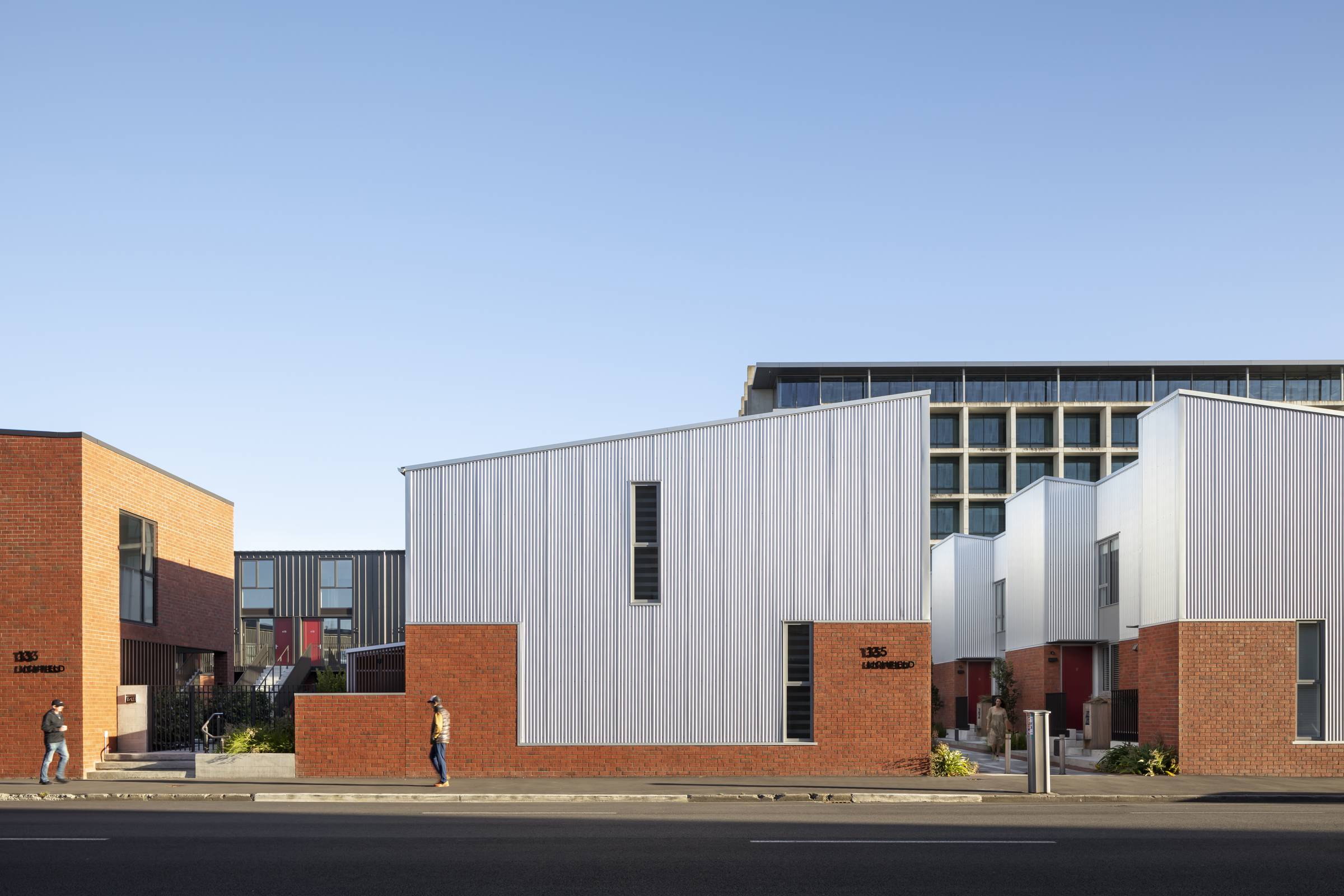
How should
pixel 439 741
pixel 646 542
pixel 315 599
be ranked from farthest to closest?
pixel 315 599, pixel 646 542, pixel 439 741

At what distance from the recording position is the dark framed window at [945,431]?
8394cm

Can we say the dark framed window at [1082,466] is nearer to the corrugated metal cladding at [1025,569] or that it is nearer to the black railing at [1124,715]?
the corrugated metal cladding at [1025,569]

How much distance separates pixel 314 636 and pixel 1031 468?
45.7m

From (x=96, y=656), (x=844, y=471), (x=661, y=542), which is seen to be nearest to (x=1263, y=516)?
(x=844, y=471)

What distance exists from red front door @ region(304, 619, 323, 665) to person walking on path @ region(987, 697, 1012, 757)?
34175 mm

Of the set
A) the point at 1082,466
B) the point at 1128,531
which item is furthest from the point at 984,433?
the point at 1128,531

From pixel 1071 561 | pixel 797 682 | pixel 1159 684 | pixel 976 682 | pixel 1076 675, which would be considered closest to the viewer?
pixel 797 682

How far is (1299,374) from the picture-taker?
8512cm

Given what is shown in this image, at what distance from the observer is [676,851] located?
1412 cm

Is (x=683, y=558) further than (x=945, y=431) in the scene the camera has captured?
No

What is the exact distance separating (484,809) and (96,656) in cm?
1131

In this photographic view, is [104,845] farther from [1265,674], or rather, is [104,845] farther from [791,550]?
[1265,674]

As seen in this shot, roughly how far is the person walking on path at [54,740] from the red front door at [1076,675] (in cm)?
2502

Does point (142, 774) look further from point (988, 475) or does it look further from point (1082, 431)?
point (1082, 431)
